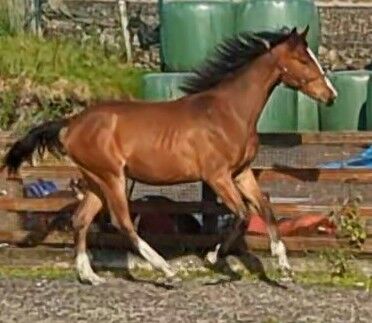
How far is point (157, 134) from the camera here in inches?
404

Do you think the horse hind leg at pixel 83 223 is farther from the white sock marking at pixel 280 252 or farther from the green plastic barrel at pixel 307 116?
the green plastic barrel at pixel 307 116

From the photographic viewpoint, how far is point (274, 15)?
67.1ft

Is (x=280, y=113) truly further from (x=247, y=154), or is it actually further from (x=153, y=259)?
(x=153, y=259)

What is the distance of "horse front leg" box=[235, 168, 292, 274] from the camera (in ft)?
32.8

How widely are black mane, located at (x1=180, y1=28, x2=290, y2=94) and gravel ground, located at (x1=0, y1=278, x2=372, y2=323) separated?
5.24 feet

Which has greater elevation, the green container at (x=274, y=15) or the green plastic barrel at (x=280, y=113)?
the green container at (x=274, y=15)

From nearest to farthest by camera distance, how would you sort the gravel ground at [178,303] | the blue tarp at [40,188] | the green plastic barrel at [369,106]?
1. the gravel ground at [178,303]
2. the blue tarp at [40,188]
3. the green plastic barrel at [369,106]

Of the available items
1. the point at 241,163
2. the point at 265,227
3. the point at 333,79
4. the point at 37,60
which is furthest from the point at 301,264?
the point at 37,60

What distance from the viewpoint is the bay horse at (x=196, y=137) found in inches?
400

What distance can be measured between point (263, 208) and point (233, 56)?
122cm

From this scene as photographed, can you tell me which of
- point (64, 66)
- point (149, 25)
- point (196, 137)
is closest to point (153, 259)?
point (196, 137)

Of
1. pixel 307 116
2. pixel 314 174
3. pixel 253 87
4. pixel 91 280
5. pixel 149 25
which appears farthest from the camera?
pixel 149 25

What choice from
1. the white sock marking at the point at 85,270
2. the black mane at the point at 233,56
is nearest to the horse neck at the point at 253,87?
the black mane at the point at 233,56

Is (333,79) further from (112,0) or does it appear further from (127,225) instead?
(127,225)
